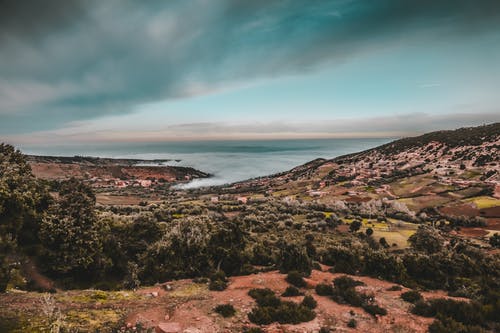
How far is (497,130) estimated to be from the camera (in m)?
98.0

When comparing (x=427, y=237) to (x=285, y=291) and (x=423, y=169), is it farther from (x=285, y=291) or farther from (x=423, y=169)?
(x=423, y=169)

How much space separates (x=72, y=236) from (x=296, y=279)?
12.6 metres

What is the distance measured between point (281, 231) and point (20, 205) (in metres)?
21.7

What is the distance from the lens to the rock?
785cm

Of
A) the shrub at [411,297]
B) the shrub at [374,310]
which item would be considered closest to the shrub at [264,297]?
the shrub at [374,310]

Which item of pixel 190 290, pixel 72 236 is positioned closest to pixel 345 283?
pixel 190 290

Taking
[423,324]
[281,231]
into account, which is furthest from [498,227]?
[423,324]

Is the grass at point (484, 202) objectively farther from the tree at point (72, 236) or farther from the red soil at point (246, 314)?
the tree at point (72, 236)

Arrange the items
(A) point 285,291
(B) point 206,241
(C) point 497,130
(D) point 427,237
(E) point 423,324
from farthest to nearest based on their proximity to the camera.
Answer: (C) point 497,130 → (D) point 427,237 → (B) point 206,241 → (A) point 285,291 → (E) point 423,324

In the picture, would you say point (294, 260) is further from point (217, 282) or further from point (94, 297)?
point (94, 297)

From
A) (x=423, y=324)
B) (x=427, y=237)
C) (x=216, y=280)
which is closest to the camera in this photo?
(x=423, y=324)

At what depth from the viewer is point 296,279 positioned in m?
13.2

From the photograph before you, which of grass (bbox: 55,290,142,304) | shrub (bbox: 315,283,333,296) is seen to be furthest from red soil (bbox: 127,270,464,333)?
grass (bbox: 55,290,142,304)

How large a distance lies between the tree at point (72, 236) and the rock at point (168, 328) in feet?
27.8
